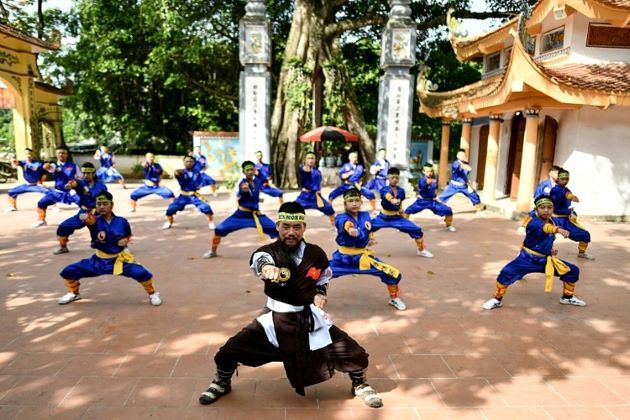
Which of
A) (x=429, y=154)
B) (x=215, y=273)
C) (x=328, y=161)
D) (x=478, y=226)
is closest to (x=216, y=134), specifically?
(x=328, y=161)

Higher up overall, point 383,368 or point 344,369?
point 344,369

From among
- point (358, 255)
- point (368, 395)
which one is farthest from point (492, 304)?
point (368, 395)

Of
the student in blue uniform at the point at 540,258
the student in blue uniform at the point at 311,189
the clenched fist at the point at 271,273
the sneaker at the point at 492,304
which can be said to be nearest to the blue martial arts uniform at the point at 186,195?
the student in blue uniform at the point at 311,189

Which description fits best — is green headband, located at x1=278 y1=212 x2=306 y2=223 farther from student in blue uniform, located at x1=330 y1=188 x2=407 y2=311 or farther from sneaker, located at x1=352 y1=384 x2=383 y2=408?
student in blue uniform, located at x1=330 y1=188 x2=407 y2=311

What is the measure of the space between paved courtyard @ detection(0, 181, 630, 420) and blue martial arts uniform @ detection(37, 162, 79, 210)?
6.73 ft

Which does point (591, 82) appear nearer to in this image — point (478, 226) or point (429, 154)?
point (478, 226)

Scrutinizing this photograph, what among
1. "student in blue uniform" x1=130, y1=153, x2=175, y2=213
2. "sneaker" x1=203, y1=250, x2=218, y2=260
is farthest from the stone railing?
"student in blue uniform" x1=130, y1=153, x2=175, y2=213

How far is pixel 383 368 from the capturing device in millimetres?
4230

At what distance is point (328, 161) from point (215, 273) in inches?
567

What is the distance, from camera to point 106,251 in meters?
5.57

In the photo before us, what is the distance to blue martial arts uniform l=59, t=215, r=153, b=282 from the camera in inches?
218

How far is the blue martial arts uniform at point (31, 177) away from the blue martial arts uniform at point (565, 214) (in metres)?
10.9

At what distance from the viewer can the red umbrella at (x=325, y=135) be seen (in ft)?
54.7

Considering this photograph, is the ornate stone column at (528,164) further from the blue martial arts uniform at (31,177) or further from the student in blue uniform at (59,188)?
the blue martial arts uniform at (31,177)
